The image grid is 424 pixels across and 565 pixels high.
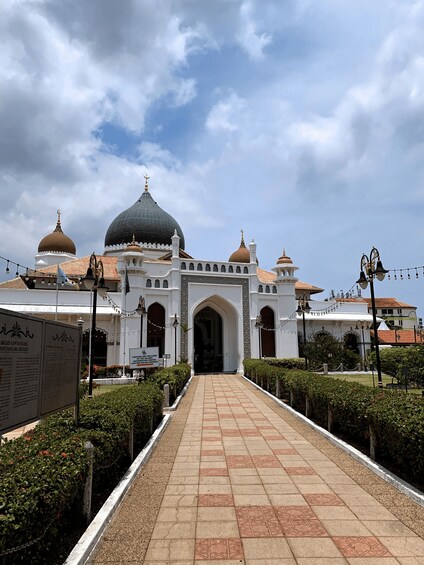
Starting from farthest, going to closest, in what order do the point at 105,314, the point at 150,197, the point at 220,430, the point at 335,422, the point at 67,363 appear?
the point at 150,197 < the point at 105,314 < the point at 220,430 < the point at 335,422 < the point at 67,363

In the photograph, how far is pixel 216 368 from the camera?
31688 mm

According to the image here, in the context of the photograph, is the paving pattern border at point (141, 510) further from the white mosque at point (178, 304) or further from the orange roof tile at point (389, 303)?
the orange roof tile at point (389, 303)

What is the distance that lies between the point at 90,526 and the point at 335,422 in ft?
19.5

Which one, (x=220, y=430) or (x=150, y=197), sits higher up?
(x=150, y=197)

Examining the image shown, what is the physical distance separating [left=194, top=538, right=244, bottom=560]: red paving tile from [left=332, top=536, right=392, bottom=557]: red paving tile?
945 millimetres

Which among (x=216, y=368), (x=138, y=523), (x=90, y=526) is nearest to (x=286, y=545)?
(x=138, y=523)

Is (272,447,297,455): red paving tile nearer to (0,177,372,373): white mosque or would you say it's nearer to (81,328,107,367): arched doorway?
(0,177,372,373): white mosque

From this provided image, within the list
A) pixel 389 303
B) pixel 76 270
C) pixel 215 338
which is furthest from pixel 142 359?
pixel 389 303

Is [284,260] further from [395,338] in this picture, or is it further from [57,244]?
[57,244]

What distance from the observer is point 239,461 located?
21.7ft

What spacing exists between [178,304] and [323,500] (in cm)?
2284

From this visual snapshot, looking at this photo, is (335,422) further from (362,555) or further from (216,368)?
(216,368)

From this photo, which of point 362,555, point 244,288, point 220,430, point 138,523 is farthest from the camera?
point 244,288

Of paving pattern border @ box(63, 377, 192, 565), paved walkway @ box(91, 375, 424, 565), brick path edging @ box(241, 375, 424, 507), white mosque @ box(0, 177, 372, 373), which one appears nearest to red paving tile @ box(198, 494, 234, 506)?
paved walkway @ box(91, 375, 424, 565)
